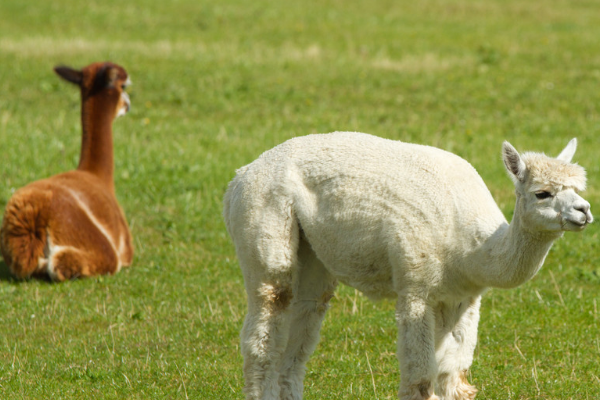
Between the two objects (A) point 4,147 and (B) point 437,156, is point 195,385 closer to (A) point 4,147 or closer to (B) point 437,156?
(B) point 437,156

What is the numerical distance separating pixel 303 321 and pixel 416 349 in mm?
1010

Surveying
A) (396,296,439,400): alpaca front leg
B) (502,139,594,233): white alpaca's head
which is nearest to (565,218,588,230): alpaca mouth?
(502,139,594,233): white alpaca's head

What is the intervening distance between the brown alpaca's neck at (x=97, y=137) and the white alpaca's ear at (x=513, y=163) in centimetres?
581

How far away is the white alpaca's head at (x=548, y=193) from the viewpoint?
14.3 feet

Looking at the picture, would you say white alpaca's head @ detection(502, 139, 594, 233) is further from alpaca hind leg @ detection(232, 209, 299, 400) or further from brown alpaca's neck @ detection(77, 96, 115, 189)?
brown alpaca's neck @ detection(77, 96, 115, 189)

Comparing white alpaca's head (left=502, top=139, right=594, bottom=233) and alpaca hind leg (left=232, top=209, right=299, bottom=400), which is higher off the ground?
white alpaca's head (left=502, top=139, right=594, bottom=233)

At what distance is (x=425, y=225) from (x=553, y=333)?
9.04 feet

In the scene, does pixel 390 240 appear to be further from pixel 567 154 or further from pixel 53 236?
A: pixel 53 236

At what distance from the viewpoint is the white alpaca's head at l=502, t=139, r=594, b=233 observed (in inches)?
172

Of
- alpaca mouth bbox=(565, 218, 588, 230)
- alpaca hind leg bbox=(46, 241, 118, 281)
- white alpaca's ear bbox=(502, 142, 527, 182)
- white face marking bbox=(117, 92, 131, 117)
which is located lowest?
alpaca hind leg bbox=(46, 241, 118, 281)

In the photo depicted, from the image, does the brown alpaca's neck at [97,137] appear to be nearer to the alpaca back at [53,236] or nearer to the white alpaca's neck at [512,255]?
the alpaca back at [53,236]

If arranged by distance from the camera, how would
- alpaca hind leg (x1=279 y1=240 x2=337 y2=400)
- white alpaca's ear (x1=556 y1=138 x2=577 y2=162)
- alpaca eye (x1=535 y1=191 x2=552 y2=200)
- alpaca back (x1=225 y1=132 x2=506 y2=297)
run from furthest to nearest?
alpaca hind leg (x1=279 y1=240 x2=337 y2=400), alpaca back (x1=225 y1=132 x2=506 y2=297), white alpaca's ear (x1=556 y1=138 x2=577 y2=162), alpaca eye (x1=535 y1=191 x2=552 y2=200)

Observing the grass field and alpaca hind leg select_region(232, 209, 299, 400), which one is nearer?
alpaca hind leg select_region(232, 209, 299, 400)

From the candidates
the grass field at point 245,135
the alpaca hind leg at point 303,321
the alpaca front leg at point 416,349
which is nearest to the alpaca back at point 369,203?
the alpaca front leg at point 416,349
